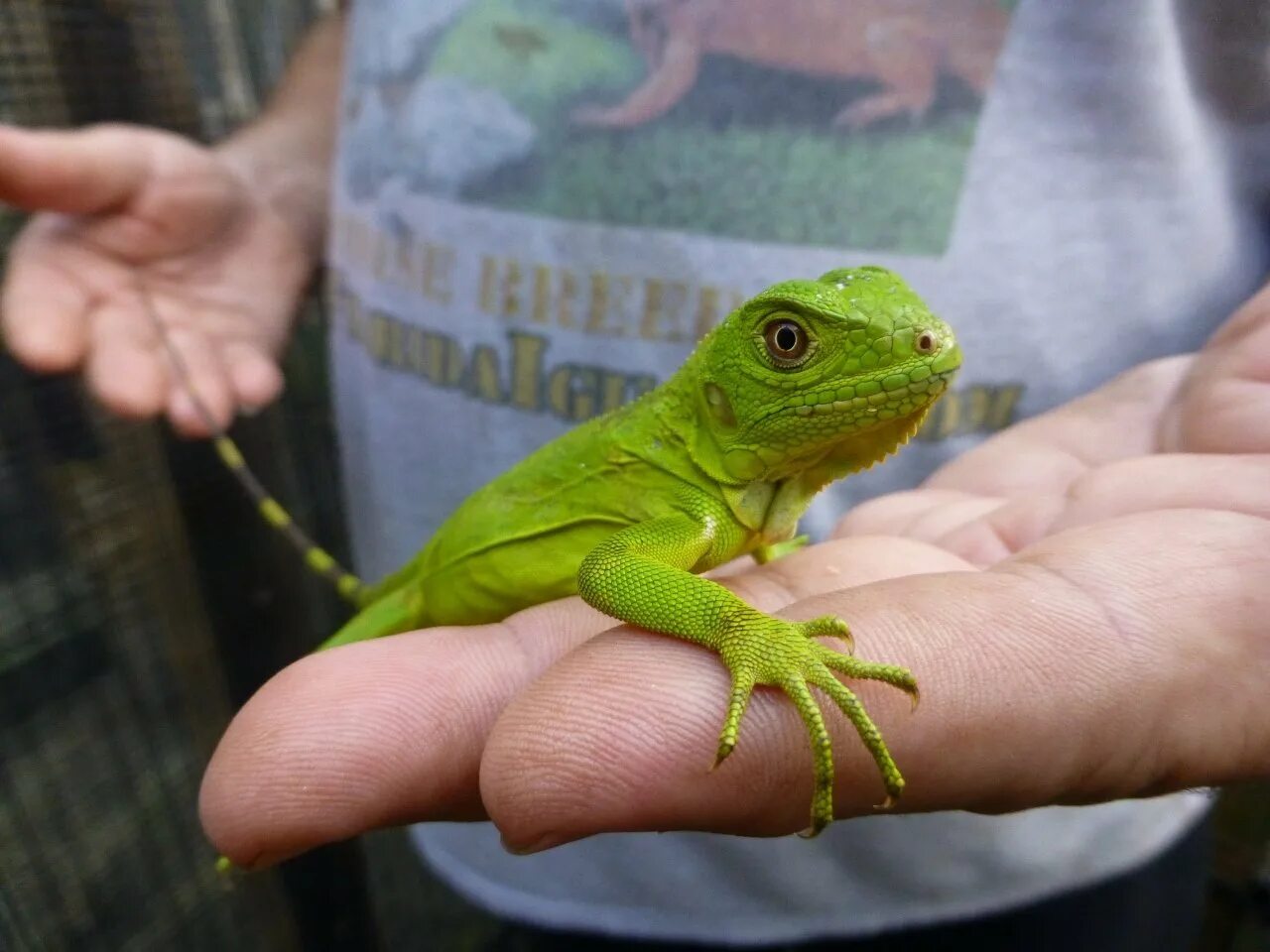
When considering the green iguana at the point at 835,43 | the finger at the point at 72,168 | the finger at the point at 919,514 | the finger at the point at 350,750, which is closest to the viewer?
the finger at the point at 350,750

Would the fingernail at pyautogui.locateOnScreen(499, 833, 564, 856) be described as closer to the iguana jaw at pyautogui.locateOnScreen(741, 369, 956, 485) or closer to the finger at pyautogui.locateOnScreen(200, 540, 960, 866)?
the finger at pyautogui.locateOnScreen(200, 540, 960, 866)

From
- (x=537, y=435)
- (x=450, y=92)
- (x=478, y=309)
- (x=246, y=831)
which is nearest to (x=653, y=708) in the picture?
(x=246, y=831)

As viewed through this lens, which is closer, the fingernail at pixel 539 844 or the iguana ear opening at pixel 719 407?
the fingernail at pixel 539 844

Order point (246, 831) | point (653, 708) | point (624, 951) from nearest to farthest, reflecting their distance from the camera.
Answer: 1. point (653, 708)
2. point (246, 831)
3. point (624, 951)

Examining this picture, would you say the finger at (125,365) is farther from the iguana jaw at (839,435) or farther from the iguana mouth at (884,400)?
the iguana mouth at (884,400)

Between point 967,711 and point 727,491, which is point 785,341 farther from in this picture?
point 967,711

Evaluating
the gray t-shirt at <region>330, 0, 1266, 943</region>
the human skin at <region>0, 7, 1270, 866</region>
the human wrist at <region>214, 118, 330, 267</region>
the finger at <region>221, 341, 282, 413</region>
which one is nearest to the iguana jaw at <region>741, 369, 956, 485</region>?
the human skin at <region>0, 7, 1270, 866</region>

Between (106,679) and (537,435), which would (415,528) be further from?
(106,679)

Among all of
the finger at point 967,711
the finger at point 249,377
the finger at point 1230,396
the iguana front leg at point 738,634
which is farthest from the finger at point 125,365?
the finger at point 1230,396
